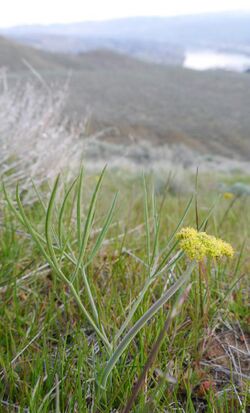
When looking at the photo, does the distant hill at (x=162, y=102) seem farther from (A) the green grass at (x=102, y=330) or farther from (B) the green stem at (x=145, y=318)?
(B) the green stem at (x=145, y=318)

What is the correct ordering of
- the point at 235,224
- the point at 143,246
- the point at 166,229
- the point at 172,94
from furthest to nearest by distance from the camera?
the point at 172,94 → the point at 235,224 → the point at 166,229 → the point at 143,246

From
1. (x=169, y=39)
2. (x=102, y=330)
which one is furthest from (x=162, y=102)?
(x=169, y=39)

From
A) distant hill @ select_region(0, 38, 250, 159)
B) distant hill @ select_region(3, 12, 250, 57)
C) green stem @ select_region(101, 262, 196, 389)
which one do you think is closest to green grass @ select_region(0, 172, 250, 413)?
green stem @ select_region(101, 262, 196, 389)

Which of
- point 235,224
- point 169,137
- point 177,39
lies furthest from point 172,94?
point 177,39

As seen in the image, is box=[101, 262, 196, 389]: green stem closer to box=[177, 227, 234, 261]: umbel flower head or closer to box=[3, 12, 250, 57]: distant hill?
box=[177, 227, 234, 261]: umbel flower head

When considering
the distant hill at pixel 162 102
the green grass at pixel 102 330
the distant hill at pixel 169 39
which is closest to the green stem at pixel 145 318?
the green grass at pixel 102 330

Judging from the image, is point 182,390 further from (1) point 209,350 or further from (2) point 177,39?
(2) point 177,39
